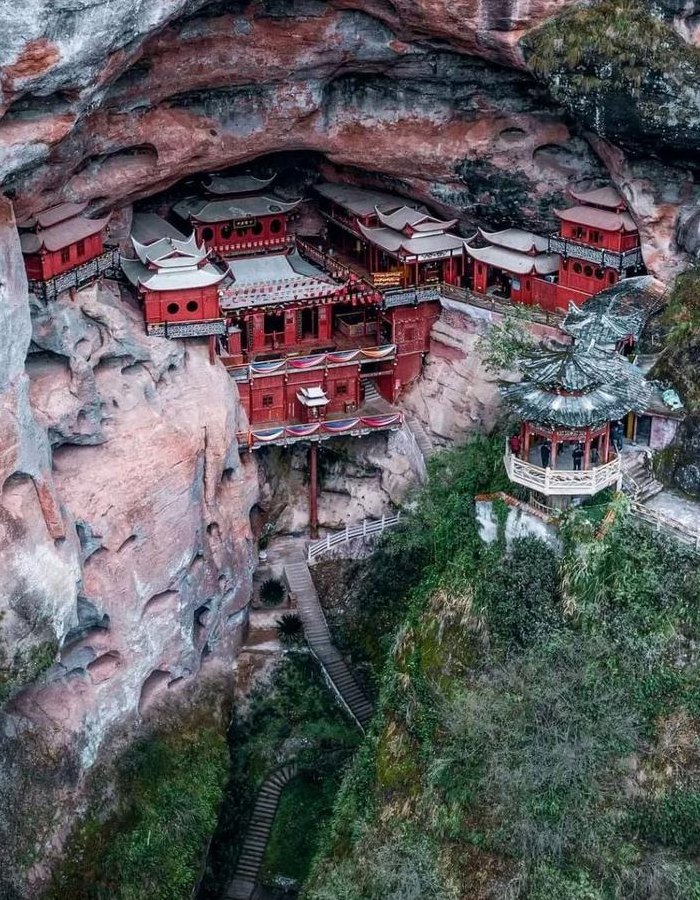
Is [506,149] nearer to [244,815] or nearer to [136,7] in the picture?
[136,7]

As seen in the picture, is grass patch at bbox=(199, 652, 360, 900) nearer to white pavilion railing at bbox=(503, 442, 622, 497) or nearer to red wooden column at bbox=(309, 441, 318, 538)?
red wooden column at bbox=(309, 441, 318, 538)

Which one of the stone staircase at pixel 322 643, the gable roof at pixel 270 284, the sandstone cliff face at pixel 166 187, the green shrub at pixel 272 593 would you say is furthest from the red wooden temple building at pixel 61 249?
the stone staircase at pixel 322 643

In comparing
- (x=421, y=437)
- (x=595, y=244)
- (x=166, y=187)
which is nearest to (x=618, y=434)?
(x=595, y=244)

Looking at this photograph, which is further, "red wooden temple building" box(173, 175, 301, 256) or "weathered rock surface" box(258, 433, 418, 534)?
"red wooden temple building" box(173, 175, 301, 256)

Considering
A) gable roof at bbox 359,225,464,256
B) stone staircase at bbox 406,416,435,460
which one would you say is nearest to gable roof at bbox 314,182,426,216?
gable roof at bbox 359,225,464,256

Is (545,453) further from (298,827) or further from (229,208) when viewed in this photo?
(229,208)

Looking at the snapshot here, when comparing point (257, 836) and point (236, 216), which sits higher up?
point (236, 216)
